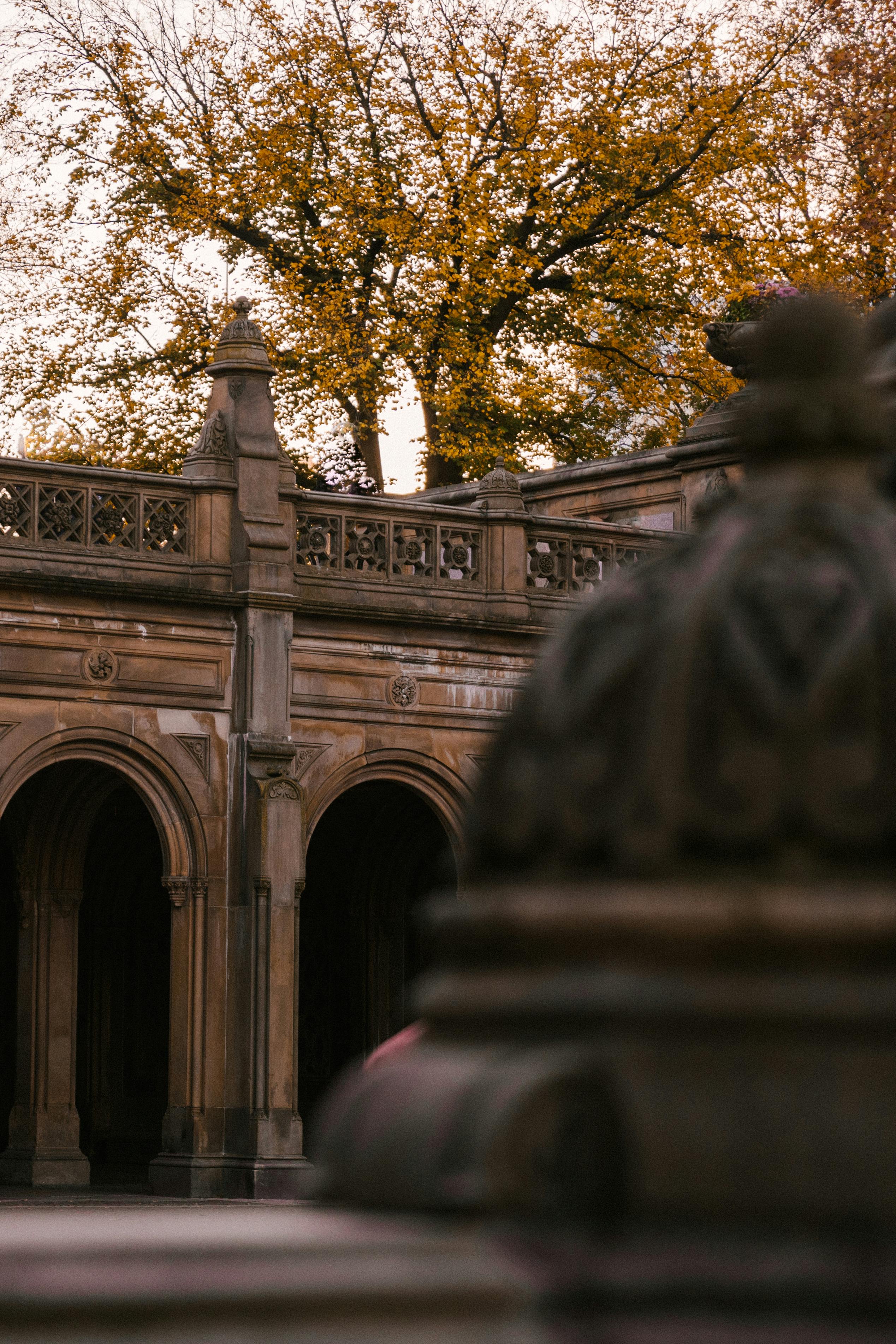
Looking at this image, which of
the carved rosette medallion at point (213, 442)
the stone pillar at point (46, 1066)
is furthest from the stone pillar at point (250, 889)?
the stone pillar at point (46, 1066)

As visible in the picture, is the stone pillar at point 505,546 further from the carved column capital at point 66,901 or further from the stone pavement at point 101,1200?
the stone pavement at point 101,1200

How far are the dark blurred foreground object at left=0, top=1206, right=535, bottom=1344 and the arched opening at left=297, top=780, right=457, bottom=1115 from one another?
21806 millimetres

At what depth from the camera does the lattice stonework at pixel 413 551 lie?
21609mm

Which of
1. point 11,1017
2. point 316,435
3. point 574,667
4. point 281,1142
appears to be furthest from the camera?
point 316,435

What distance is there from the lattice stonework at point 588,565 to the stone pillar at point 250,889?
9.44ft

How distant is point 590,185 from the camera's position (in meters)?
33.6

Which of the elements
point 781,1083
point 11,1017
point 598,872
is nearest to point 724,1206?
point 781,1083

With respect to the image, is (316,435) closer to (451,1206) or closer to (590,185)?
(590,185)

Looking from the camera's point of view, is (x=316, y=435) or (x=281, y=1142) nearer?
(x=281, y=1142)

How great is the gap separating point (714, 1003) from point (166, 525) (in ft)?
60.5

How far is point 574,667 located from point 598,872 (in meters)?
0.20

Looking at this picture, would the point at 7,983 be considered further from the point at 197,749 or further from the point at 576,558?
the point at 576,558

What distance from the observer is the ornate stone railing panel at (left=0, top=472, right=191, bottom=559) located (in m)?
19.6

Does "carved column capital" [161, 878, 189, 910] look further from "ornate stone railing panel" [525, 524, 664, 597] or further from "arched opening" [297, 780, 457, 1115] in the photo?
"ornate stone railing panel" [525, 524, 664, 597]
